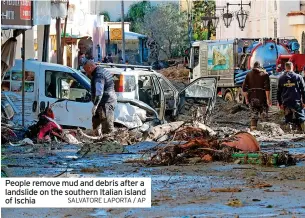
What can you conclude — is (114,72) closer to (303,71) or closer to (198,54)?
(303,71)

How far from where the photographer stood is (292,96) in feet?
70.8

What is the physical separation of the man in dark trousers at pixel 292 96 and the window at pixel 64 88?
179 inches

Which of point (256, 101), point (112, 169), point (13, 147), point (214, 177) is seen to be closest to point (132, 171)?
point (112, 169)

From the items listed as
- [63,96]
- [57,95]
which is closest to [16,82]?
[57,95]

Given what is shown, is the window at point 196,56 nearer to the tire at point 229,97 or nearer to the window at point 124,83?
the tire at point 229,97

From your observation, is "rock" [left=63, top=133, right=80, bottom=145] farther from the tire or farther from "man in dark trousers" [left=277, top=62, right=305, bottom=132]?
the tire

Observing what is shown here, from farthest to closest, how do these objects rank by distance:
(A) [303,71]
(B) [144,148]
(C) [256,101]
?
(A) [303,71] < (C) [256,101] < (B) [144,148]

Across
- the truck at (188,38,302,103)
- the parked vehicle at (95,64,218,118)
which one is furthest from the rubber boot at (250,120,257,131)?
the truck at (188,38,302,103)

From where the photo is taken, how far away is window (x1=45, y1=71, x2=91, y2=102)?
19.5 m

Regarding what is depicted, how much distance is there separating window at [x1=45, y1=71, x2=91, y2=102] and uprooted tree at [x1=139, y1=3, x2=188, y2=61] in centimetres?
6103

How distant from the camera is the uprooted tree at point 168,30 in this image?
8275 centimetres

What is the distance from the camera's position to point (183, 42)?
83312 millimetres

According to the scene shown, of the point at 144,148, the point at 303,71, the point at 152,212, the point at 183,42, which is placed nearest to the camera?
the point at 152,212

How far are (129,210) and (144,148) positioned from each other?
25.0 ft
